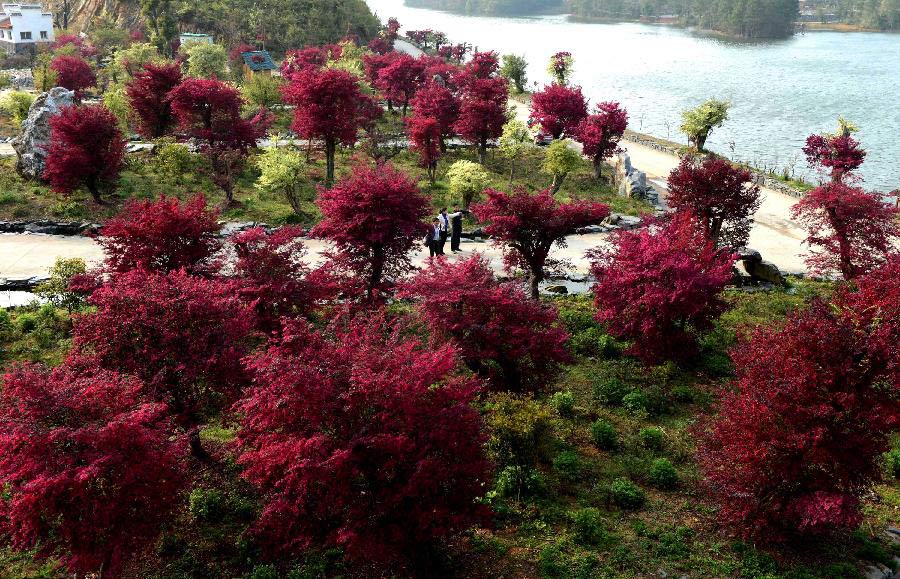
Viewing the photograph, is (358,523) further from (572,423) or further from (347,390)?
(572,423)

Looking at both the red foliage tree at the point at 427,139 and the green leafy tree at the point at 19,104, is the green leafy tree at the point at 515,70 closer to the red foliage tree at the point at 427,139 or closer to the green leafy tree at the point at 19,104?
the red foliage tree at the point at 427,139

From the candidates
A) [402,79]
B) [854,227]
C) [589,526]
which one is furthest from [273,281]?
[402,79]

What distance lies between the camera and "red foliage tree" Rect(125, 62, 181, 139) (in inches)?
882

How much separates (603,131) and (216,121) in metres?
12.5

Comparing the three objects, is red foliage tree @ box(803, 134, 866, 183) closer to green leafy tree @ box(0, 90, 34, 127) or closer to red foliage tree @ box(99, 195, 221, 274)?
red foliage tree @ box(99, 195, 221, 274)

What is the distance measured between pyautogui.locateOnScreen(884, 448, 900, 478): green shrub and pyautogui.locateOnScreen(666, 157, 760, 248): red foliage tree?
6.34 meters

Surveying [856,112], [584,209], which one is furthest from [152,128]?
[856,112]

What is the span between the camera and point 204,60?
32562 mm

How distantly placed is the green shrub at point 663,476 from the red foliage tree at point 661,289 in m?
2.75

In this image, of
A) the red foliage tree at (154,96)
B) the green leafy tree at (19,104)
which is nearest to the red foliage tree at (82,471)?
the red foliage tree at (154,96)

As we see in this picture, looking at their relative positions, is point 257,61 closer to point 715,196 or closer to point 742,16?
point 715,196

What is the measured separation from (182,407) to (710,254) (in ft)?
28.5

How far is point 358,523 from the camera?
22.3ft

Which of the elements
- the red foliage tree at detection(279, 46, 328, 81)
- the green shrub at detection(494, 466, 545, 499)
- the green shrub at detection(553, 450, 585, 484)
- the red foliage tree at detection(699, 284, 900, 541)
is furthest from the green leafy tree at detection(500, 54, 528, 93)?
the red foliage tree at detection(699, 284, 900, 541)
